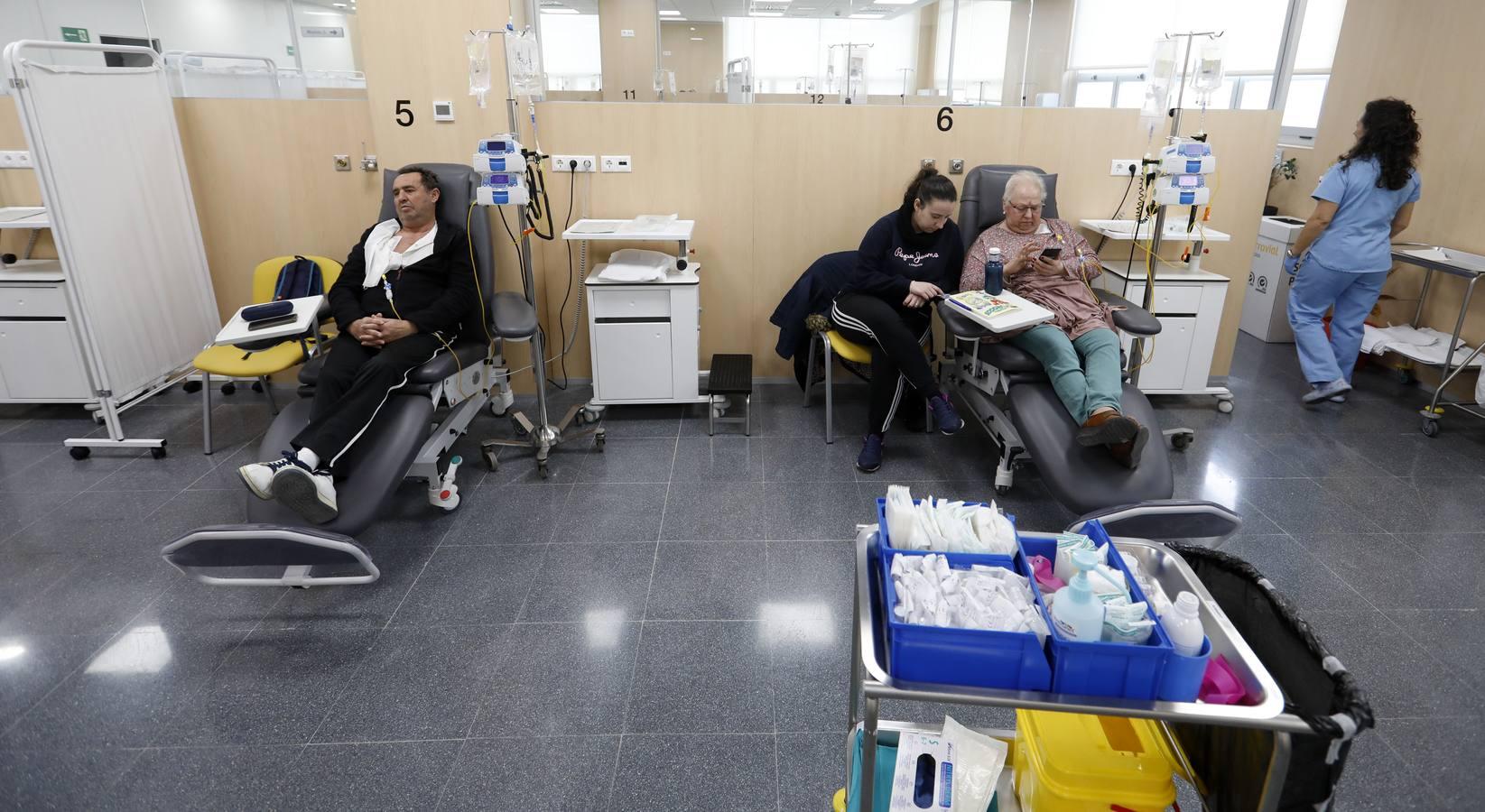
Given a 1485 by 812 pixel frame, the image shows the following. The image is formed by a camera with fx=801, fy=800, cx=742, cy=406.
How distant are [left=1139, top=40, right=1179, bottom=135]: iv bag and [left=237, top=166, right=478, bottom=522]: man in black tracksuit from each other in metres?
2.69

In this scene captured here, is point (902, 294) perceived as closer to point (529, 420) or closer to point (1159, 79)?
point (1159, 79)

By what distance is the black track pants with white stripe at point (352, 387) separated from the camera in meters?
2.45

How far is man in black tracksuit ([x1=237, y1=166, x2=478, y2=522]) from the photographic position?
7.93 feet

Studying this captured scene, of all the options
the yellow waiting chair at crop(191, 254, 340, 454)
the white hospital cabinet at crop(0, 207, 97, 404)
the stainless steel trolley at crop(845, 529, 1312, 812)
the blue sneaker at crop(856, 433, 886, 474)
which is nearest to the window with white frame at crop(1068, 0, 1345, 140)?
the blue sneaker at crop(856, 433, 886, 474)

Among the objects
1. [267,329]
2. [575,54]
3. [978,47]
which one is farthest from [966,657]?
[978,47]

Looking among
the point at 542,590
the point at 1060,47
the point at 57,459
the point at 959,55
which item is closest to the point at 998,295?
the point at 542,590

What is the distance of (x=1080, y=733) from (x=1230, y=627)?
0.29m

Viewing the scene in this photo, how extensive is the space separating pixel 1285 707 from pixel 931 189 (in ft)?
7.94

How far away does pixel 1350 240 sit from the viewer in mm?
3721

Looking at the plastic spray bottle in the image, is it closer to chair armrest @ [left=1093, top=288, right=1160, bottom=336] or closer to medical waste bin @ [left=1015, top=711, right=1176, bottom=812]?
medical waste bin @ [left=1015, top=711, right=1176, bottom=812]

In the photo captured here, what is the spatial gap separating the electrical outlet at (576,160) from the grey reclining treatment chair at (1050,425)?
168 cm

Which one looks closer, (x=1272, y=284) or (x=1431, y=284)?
(x=1431, y=284)

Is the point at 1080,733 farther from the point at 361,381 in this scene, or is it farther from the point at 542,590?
the point at 361,381

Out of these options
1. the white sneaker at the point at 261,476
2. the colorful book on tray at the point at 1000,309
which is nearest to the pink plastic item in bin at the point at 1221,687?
the colorful book on tray at the point at 1000,309
